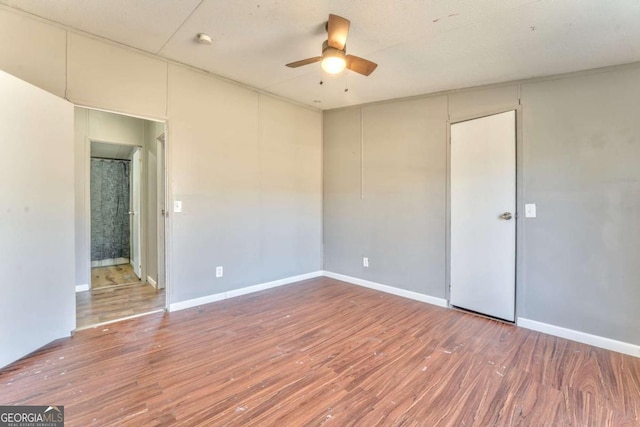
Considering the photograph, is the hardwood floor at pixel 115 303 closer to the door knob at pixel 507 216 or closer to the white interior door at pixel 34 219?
the white interior door at pixel 34 219

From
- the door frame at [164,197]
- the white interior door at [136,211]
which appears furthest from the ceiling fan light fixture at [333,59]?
the white interior door at [136,211]

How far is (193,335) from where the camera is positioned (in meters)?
2.72

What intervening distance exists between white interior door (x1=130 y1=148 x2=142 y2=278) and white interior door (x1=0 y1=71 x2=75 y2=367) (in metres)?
2.08

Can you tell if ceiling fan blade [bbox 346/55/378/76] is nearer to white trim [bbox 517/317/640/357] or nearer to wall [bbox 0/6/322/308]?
wall [bbox 0/6/322/308]

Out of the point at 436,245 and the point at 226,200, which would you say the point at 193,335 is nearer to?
the point at 226,200

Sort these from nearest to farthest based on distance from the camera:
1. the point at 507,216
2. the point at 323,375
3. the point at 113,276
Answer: the point at 323,375 < the point at 507,216 < the point at 113,276

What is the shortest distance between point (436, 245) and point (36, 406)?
3.74 m

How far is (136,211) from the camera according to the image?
16.4 feet

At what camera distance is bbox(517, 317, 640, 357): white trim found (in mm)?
2504

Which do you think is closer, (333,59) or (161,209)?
(333,59)

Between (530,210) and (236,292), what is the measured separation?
3.44m

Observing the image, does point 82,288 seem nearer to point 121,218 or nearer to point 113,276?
point 113,276

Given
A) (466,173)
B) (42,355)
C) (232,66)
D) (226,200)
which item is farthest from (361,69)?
(42,355)

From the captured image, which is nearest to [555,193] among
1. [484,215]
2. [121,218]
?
[484,215]
